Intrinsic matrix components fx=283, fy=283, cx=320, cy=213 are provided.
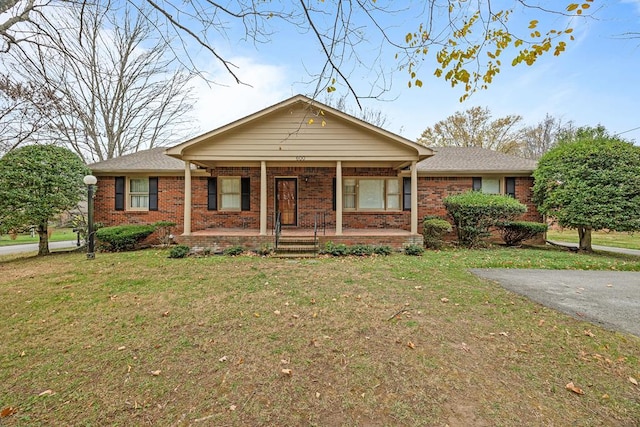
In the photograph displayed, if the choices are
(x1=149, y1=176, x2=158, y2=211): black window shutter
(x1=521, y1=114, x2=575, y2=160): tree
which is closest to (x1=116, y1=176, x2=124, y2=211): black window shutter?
(x1=149, y1=176, x2=158, y2=211): black window shutter

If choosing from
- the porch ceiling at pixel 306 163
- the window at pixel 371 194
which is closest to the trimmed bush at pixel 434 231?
the window at pixel 371 194

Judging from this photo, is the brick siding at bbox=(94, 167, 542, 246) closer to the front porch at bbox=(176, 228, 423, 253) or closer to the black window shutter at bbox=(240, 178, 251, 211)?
the black window shutter at bbox=(240, 178, 251, 211)

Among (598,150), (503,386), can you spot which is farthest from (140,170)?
(598,150)

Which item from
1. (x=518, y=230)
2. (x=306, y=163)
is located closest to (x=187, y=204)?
(x=306, y=163)

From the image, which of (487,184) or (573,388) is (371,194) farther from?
Answer: (573,388)

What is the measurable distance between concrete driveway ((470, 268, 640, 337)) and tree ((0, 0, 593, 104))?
11.7ft

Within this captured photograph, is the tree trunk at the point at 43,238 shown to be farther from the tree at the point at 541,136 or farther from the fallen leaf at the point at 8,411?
the tree at the point at 541,136

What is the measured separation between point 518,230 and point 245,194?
10.8 metres

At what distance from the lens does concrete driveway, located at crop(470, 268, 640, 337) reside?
12.9ft

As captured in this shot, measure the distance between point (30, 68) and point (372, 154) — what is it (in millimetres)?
8133

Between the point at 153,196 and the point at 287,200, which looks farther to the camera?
the point at 287,200

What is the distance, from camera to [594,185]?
30.1 ft

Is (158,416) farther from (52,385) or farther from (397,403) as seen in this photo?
(397,403)

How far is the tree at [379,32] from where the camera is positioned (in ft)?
9.68
